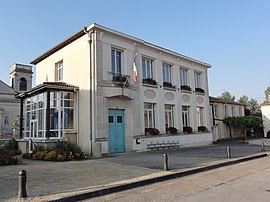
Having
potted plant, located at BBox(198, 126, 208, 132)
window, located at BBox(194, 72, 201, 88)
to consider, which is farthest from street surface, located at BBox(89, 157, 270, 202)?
window, located at BBox(194, 72, 201, 88)

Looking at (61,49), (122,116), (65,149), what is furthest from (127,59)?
(65,149)

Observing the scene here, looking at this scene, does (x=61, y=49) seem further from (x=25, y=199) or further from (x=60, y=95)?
(x=25, y=199)

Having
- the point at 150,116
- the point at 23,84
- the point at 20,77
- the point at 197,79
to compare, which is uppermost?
the point at 20,77

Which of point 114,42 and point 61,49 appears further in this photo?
point 61,49

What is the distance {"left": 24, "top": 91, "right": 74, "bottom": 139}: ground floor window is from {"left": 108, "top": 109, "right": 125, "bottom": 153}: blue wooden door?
8.33 feet

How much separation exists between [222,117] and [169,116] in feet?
38.8

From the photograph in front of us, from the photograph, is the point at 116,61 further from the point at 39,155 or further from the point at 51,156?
the point at 39,155

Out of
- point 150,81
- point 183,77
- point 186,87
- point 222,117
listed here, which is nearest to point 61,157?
point 150,81

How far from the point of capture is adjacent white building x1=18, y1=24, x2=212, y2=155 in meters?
14.7

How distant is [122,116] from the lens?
16.2 meters

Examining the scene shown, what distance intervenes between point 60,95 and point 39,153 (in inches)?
151

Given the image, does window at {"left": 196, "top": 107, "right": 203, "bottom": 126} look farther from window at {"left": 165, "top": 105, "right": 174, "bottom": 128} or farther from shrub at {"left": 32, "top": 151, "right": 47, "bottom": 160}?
shrub at {"left": 32, "top": 151, "right": 47, "bottom": 160}

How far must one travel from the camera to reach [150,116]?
18.4 meters

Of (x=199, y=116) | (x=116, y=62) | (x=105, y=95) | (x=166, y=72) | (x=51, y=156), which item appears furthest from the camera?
(x=199, y=116)
